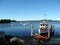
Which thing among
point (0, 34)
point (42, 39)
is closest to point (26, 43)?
point (0, 34)

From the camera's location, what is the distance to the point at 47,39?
28.5 m

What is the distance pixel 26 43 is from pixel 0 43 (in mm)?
2689

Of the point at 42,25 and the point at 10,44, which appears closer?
the point at 10,44

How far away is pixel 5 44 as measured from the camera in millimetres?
20031

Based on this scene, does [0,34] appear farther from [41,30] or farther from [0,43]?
[41,30]

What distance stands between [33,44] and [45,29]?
11.0m

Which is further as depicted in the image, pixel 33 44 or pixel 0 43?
pixel 33 44

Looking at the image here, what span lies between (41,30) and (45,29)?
0.82 meters

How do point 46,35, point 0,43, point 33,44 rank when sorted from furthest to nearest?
1. point 46,35
2. point 33,44
3. point 0,43

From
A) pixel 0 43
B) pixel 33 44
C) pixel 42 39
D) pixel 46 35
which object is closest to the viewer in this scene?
pixel 0 43

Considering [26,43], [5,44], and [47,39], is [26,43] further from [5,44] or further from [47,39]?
[47,39]

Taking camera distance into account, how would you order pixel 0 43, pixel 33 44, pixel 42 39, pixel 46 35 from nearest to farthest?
pixel 0 43, pixel 33 44, pixel 42 39, pixel 46 35

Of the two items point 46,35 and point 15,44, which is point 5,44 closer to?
point 15,44

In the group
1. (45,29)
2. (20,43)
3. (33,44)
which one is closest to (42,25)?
(45,29)
